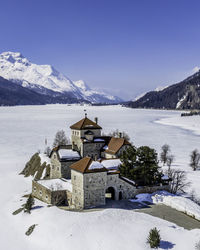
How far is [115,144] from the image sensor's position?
57781 millimetres

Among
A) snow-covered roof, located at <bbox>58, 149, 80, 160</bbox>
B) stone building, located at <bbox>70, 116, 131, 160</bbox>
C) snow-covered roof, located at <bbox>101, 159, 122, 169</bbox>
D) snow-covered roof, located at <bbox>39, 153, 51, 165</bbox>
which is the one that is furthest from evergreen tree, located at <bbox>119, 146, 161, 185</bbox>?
snow-covered roof, located at <bbox>39, 153, 51, 165</bbox>

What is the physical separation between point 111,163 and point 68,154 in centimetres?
895

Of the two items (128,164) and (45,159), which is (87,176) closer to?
(128,164)

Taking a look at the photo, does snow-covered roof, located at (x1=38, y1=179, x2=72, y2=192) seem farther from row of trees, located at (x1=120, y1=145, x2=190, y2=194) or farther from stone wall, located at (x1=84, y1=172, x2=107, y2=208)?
row of trees, located at (x1=120, y1=145, x2=190, y2=194)

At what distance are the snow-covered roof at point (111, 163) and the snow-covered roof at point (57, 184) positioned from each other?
6.80 metres

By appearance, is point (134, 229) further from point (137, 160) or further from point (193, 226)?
point (137, 160)

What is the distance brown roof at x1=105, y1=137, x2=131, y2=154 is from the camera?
5631cm

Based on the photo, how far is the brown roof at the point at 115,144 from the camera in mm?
56312

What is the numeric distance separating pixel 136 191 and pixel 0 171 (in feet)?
119

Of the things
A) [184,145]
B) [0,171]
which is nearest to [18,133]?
[0,171]

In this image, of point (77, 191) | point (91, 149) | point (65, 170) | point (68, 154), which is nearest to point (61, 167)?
point (65, 170)

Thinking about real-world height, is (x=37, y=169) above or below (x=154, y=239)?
below

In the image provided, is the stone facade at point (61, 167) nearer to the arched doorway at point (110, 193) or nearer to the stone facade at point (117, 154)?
the stone facade at point (117, 154)

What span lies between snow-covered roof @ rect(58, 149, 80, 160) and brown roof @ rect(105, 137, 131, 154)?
5.99 metres
